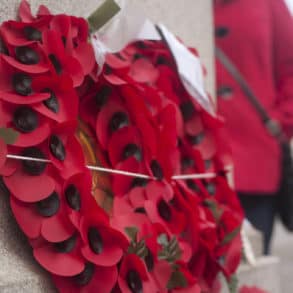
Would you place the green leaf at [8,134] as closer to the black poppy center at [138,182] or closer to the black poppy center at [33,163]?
the black poppy center at [33,163]

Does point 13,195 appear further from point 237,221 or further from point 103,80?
point 237,221

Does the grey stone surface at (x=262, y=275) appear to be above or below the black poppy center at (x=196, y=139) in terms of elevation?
below

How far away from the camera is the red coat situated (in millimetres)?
1514

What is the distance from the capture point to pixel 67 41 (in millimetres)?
664

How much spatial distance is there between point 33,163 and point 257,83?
3.39ft

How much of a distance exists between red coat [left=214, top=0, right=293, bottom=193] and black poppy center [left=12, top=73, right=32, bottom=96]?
974mm

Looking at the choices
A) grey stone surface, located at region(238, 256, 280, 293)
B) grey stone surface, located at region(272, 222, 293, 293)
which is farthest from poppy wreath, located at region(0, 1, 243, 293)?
grey stone surface, located at region(272, 222, 293, 293)

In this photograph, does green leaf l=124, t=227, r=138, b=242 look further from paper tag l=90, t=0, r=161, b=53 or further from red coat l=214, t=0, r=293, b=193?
red coat l=214, t=0, r=293, b=193

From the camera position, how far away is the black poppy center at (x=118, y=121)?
0.73 meters

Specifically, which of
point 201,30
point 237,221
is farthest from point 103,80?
point 201,30

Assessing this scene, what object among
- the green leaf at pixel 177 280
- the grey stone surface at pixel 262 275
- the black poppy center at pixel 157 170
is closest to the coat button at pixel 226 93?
the grey stone surface at pixel 262 275

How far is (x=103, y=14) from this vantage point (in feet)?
2.43

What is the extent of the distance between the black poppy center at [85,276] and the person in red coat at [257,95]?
95 centimetres

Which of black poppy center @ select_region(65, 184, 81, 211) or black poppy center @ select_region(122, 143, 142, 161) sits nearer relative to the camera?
black poppy center @ select_region(65, 184, 81, 211)
